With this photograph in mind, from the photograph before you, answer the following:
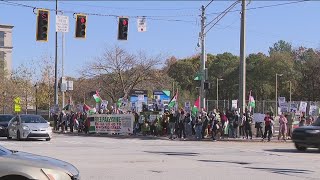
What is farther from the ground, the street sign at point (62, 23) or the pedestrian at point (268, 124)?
the street sign at point (62, 23)

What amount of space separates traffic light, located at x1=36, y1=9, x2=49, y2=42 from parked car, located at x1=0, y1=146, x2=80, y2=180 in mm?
18438

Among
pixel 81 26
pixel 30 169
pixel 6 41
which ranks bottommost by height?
pixel 30 169

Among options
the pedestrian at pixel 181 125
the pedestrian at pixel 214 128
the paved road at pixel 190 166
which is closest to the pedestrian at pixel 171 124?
the pedestrian at pixel 181 125

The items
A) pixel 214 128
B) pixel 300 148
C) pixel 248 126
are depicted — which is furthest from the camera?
pixel 248 126

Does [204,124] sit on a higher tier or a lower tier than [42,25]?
lower

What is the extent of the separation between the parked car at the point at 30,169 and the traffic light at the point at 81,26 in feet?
63.6

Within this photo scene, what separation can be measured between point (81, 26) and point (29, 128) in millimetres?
5895

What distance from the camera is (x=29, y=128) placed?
27656 millimetres

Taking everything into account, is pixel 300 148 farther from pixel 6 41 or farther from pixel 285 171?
pixel 6 41

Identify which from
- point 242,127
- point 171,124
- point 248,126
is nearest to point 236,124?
point 242,127

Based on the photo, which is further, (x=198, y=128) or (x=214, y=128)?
(x=198, y=128)

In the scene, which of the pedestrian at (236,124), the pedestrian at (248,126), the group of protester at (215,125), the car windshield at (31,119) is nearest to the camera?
the car windshield at (31,119)

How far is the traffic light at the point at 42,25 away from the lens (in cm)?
2542

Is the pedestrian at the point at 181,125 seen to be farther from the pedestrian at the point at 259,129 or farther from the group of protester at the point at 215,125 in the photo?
the pedestrian at the point at 259,129
